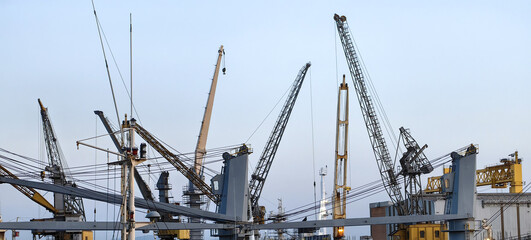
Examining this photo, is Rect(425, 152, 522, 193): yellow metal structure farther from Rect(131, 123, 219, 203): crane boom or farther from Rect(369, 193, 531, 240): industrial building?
Rect(131, 123, 219, 203): crane boom

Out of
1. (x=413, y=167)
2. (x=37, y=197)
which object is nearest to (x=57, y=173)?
(x=37, y=197)

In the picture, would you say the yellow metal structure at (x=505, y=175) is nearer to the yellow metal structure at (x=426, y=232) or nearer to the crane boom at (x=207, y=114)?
the yellow metal structure at (x=426, y=232)

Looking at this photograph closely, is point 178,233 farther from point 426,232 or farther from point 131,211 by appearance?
point 131,211

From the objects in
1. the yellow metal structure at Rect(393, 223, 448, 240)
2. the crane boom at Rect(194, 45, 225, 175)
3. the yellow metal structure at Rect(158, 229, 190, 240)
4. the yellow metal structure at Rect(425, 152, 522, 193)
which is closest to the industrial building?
the yellow metal structure at Rect(425, 152, 522, 193)

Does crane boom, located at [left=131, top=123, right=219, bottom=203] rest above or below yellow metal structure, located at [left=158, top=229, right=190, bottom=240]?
above

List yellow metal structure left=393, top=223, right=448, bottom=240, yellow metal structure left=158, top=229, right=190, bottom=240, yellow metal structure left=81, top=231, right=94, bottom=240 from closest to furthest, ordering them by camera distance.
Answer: yellow metal structure left=393, top=223, right=448, bottom=240 → yellow metal structure left=158, top=229, right=190, bottom=240 → yellow metal structure left=81, top=231, right=94, bottom=240

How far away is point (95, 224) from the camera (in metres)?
56.8

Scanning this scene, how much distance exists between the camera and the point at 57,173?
300ft

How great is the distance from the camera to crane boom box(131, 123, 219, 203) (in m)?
90.8

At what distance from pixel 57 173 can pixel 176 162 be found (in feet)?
48.2

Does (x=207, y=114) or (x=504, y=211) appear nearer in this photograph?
(x=504, y=211)

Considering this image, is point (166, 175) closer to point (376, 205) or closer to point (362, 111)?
point (362, 111)

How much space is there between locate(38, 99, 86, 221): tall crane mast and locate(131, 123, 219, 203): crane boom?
10.6m

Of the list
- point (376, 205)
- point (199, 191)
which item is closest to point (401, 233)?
point (199, 191)
